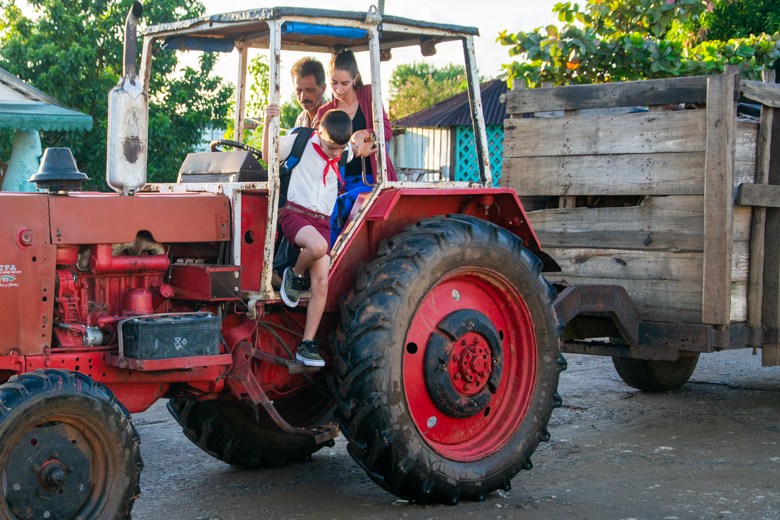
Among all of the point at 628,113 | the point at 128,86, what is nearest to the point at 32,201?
the point at 128,86

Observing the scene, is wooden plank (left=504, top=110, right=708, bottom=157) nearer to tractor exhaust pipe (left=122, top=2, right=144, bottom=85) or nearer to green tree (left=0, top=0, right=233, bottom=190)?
tractor exhaust pipe (left=122, top=2, right=144, bottom=85)

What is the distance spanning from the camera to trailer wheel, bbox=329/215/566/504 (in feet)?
12.7

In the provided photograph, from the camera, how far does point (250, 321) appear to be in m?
4.01

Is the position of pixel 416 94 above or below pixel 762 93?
above

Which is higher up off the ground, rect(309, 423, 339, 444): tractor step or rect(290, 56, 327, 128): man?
rect(290, 56, 327, 128): man

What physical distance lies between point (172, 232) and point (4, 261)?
719mm

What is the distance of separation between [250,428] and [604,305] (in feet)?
7.29

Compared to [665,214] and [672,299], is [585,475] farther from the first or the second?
[665,214]

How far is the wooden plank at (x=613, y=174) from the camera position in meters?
5.30

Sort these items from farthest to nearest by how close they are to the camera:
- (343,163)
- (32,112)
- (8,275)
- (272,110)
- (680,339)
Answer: (32,112) → (680,339) → (343,163) → (272,110) → (8,275)

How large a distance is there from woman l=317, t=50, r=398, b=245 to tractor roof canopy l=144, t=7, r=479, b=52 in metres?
0.18

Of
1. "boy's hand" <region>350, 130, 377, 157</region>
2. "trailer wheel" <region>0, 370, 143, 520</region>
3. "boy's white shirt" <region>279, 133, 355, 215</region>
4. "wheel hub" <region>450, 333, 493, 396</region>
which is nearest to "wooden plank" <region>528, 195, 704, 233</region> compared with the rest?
"wheel hub" <region>450, 333, 493, 396</region>

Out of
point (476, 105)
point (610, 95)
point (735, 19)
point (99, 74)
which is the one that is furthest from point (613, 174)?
point (99, 74)

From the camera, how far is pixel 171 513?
402 centimetres
